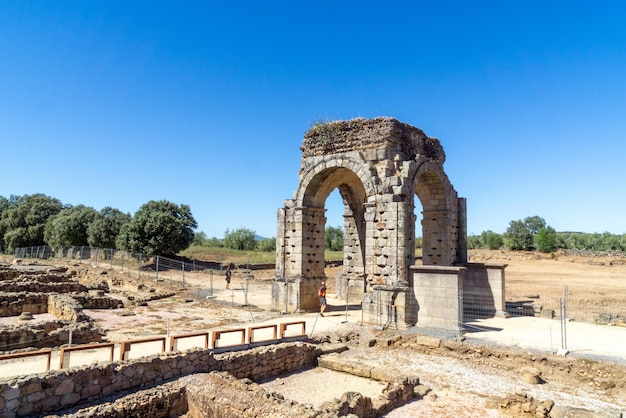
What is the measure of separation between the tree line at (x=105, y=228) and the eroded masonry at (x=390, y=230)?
20.8 meters

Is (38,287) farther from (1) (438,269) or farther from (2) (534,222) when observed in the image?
(2) (534,222)

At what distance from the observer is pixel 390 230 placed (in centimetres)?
1422

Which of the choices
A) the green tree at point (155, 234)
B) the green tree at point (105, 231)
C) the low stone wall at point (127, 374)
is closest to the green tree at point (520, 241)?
the green tree at point (155, 234)

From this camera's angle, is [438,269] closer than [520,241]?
Yes

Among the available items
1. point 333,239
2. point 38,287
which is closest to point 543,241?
point 333,239

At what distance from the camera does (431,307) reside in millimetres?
13273

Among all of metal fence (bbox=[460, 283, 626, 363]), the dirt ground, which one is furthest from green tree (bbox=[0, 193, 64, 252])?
metal fence (bbox=[460, 283, 626, 363])

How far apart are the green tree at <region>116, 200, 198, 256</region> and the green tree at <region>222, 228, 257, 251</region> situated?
74.8 ft

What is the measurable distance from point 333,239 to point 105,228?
3127 cm

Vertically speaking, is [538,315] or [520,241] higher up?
[520,241]

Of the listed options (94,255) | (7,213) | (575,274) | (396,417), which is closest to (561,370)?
(396,417)

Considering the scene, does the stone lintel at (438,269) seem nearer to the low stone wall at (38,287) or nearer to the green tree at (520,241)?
the low stone wall at (38,287)

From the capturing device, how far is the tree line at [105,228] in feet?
113

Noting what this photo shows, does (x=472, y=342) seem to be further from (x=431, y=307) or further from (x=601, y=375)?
(x=601, y=375)
